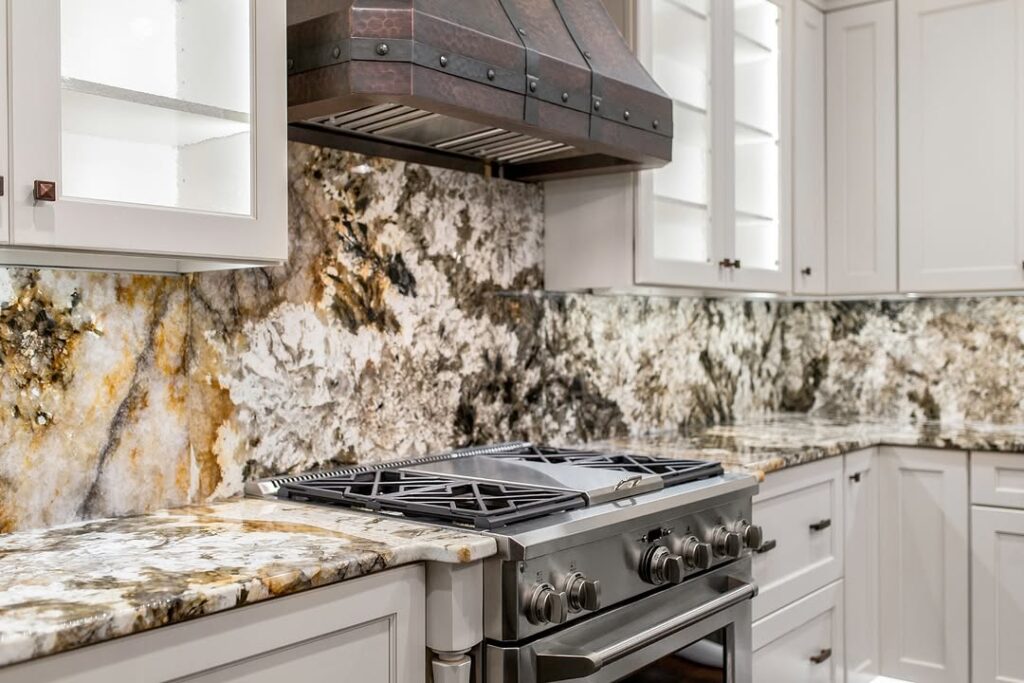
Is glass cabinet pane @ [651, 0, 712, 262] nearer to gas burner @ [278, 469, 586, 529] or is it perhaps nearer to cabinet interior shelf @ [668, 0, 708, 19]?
cabinet interior shelf @ [668, 0, 708, 19]

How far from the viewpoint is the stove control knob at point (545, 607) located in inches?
59.7

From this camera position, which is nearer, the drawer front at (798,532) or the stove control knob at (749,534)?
the stove control knob at (749,534)

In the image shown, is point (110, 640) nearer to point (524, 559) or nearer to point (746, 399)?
point (524, 559)

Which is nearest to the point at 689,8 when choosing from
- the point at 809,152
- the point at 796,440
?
the point at 809,152

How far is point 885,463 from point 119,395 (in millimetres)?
2351

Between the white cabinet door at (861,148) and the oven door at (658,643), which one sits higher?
the white cabinet door at (861,148)

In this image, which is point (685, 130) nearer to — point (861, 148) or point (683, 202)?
point (683, 202)

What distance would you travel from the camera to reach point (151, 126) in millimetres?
1447

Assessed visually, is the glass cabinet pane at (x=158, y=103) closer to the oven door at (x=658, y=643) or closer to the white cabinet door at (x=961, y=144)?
the oven door at (x=658, y=643)

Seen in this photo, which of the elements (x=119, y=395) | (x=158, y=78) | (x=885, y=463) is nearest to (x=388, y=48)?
(x=158, y=78)

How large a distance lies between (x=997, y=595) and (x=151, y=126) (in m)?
2.69

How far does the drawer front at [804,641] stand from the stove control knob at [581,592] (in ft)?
3.16

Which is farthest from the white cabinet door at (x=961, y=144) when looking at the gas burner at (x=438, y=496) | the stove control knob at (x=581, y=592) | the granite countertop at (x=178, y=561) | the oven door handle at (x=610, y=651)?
the granite countertop at (x=178, y=561)

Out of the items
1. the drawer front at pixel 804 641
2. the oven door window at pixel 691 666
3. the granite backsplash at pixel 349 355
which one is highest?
the granite backsplash at pixel 349 355
